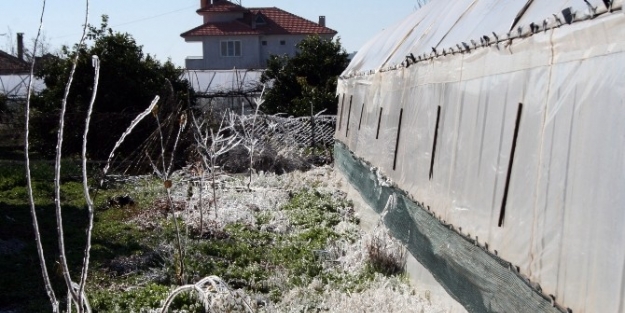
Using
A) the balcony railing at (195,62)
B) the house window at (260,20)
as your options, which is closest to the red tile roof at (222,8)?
the house window at (260,20)

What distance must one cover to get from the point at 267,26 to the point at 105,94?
1087 inches

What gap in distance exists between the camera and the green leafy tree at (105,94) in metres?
16.4

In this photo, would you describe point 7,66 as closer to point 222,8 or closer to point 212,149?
point 222,8

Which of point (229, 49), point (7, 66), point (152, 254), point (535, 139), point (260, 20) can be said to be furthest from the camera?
point (260, 20)

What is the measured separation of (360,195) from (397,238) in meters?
3.03

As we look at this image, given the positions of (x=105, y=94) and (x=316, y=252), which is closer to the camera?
(x=316, y=252)

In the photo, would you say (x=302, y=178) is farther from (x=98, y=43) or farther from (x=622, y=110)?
(x=622, y=110)

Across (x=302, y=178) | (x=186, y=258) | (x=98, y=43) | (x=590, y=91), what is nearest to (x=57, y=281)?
(x=186, y=258)

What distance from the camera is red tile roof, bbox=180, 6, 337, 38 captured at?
42.8m

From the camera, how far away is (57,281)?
6.96m

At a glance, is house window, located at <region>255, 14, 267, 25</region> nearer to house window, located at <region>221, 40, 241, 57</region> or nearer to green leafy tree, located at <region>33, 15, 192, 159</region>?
house window, located at <region>221, 40, 241, 57</region>

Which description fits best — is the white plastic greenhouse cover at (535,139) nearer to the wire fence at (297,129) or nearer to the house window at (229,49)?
the wire fence at (297,129)

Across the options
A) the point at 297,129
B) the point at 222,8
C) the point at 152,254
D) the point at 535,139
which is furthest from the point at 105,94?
the point at 222,8

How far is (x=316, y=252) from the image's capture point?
26.5 feet
